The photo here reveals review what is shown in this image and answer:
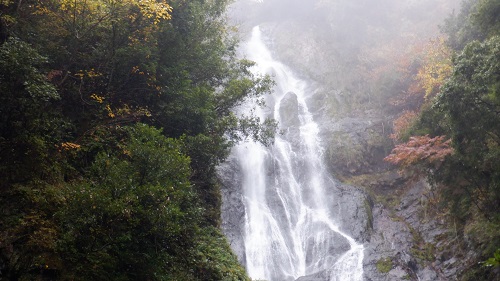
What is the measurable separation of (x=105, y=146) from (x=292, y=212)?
49.9 feet

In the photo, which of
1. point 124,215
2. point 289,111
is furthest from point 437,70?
point 124,215

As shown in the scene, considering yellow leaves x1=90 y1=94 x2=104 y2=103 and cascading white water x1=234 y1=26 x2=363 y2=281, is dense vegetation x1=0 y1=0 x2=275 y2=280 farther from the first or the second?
cascading white water x1=234 y1=26 x2=363 y2=281

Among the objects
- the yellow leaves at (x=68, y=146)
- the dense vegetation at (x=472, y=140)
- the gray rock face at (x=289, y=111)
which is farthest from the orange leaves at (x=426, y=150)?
the gray rock face at (x=289, y=111)

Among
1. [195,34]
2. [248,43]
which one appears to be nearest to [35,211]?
[195,34]

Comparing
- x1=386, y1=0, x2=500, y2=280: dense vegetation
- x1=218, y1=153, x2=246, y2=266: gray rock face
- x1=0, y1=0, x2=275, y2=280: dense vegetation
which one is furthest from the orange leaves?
x1=218, y1=153, x2=246, y2=266: gray rock face

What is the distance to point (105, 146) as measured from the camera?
929cm

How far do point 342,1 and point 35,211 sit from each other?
147 ft

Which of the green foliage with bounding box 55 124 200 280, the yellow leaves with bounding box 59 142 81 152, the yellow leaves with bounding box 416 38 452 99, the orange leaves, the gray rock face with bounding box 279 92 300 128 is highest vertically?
the gray rock face with bounding box 279 92 300 128

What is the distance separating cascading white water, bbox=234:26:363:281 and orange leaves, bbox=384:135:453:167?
6.15 meters

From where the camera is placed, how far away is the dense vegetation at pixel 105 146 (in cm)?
619

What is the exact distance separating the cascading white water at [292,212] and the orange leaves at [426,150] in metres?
6.15

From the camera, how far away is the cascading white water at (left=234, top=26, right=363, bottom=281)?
18859mm

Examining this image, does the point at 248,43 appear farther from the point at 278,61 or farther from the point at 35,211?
the point at 35,211

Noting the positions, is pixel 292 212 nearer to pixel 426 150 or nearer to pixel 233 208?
pixel 233 208
